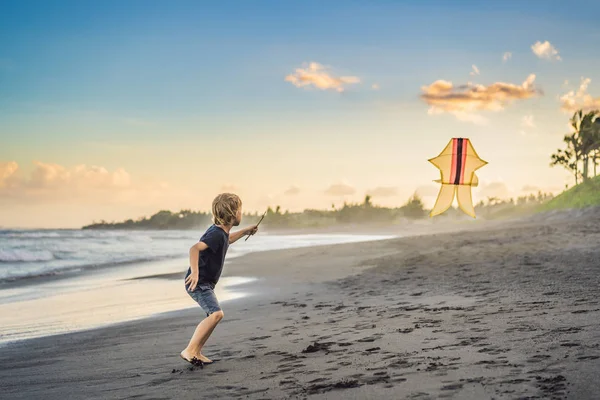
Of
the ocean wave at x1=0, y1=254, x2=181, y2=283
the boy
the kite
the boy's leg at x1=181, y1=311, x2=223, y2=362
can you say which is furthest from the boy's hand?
the ocean wave at x1=0, y1=254, x2=181, y2=283

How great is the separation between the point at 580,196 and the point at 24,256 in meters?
36.5

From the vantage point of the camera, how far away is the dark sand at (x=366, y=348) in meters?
3.81

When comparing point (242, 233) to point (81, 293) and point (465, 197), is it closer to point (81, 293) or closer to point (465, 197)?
point (465, 197)

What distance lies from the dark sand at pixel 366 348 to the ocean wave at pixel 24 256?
1507 centimetres

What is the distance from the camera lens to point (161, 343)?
6.30 m

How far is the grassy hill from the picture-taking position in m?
36.6

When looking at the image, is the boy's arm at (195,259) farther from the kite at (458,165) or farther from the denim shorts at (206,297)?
the kite at (458,165)

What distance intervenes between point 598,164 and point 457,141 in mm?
43563

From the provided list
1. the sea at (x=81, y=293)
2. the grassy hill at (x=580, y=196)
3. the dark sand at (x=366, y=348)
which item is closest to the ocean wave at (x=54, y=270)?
the sea at (x=81, y=293)

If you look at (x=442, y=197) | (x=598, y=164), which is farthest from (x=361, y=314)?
(x=598, y=164)

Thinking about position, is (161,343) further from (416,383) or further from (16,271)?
(16,271)

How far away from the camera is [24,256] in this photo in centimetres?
2208

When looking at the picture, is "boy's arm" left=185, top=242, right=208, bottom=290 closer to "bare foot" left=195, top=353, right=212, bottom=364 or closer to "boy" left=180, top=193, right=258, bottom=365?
"boy" left=180, top=193, right=258, bottom=365

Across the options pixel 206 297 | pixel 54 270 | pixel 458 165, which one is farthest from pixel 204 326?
pixel 54 270
